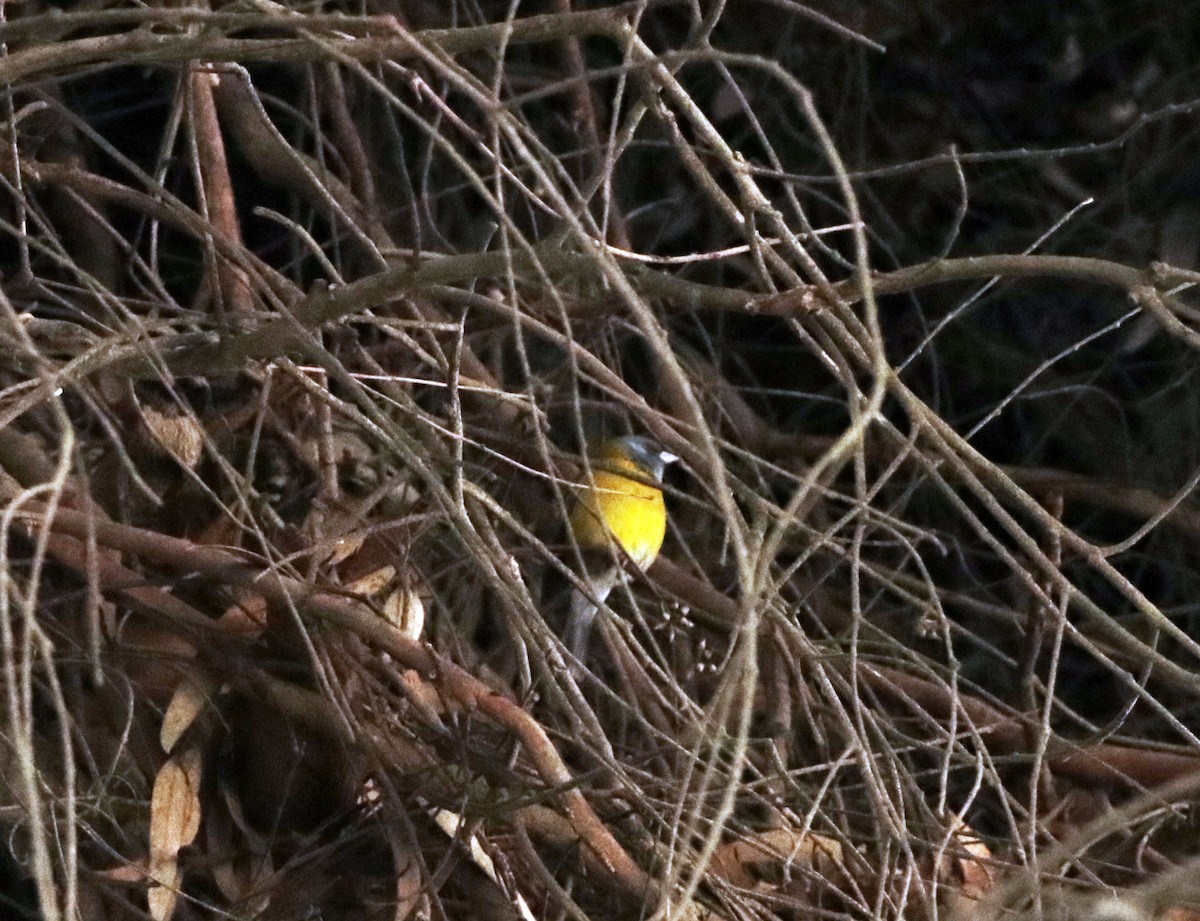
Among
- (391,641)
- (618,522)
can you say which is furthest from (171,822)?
(618,522)

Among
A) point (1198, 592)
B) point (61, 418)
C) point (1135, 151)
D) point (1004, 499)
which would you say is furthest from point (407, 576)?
point (1135, 151)

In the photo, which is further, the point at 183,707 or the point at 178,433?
the point at 178,433

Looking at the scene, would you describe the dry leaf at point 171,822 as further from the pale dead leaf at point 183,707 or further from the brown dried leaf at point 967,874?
the brown dried leaf at point 967,874

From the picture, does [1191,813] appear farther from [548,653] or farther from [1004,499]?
[548,653]

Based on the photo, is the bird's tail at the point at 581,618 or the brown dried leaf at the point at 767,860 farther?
the bird's tail at the point at 581,618

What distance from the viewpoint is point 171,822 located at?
2.30 m

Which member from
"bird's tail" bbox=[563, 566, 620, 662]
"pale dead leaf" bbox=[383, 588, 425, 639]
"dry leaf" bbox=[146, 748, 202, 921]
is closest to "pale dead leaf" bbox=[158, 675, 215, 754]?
"dry leaf" bbox=[146, 748, 202, 921]

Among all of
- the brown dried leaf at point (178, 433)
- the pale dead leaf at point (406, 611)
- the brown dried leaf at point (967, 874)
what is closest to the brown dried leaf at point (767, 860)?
the brown dried leaf at point (967, 874)

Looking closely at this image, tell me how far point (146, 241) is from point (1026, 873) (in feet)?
8.69

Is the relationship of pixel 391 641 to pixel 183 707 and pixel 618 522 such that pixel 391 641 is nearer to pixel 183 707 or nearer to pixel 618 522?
pixel 183 707

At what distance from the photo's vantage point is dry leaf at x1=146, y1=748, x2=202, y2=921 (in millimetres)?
2225

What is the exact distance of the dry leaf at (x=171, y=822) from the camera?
2.22 meters

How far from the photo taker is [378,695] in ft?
7.79

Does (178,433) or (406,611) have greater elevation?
(178,433)
